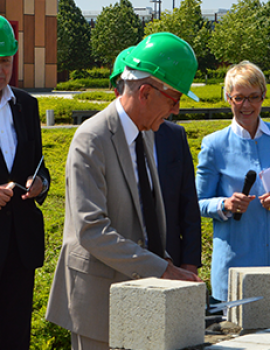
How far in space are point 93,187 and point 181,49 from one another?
69 centimetres

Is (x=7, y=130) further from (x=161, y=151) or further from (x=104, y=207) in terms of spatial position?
(x=104, y=207)

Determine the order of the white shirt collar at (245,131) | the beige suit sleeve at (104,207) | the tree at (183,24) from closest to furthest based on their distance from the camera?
1. the beige suit sleeve at (104,207)
2. the white shirt collar at (245,131)
3. the tree at (183,24)

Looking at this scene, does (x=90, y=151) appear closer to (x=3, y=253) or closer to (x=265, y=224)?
(x=3, y=253)


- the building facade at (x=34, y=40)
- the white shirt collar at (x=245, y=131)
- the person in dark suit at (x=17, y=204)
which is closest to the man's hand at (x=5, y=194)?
the person in dark suit at (x=17, y=204)

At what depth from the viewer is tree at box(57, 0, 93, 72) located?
6181 cm

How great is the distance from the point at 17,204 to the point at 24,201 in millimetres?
51

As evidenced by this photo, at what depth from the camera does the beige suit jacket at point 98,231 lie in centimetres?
230

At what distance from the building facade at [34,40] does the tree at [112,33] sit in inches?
688

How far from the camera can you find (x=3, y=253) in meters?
3.37

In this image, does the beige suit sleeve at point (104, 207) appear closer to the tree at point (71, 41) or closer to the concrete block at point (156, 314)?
the concrete block at point (156, 314)

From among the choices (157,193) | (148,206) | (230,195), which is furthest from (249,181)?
(148,206)

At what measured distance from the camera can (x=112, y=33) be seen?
188 ft

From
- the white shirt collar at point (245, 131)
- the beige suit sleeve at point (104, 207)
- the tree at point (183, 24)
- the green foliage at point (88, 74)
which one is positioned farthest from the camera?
the green foliage at point (88, 74)

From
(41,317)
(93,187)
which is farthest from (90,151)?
(41,317)
